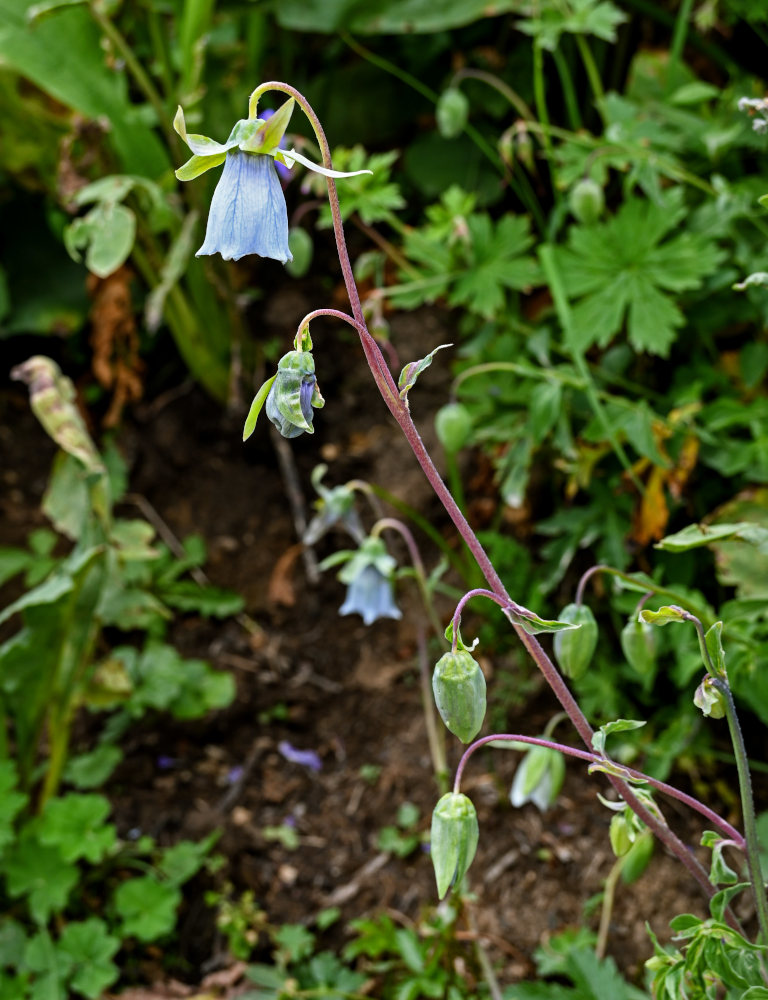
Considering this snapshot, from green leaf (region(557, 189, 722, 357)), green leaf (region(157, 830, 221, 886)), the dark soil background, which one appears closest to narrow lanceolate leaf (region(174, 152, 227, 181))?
green leaf (region(557, 189, 722, 357))

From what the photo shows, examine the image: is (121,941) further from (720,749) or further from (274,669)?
(720,749)

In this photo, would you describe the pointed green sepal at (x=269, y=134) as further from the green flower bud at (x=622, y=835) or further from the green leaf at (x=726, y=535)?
the green flower bud at (x=622, y=835)

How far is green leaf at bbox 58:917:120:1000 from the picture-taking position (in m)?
1.50


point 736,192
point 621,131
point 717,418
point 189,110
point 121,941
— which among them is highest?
point 189,110

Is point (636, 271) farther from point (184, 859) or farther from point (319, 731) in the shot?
point (184, 859)

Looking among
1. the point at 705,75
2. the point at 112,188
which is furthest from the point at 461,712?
the point at 705,75

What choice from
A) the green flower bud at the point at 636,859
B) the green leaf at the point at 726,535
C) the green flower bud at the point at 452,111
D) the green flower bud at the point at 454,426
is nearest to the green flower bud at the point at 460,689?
the green leaf at the point at 726,535

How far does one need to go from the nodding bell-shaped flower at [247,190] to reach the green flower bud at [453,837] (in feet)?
1.69

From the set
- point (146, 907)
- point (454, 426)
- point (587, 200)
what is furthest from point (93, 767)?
point (587, 200)

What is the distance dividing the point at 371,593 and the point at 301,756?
60 centimetres

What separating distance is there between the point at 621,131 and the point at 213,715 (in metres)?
1.42

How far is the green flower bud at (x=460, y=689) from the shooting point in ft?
2.72

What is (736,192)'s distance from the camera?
1.70m

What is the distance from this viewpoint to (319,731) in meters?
2.01
